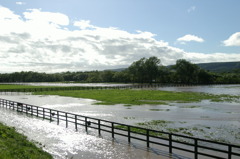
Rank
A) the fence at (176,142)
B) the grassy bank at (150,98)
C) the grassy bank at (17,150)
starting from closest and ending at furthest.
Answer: the grassy bank at (17,150)
the fence at (176,142)
the grassy bank at (150,98)

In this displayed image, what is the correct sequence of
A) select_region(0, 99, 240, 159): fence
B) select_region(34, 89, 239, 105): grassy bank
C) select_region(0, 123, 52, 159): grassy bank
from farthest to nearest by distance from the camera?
select_region(34, 89, 239, 105): grassy bank < select_region(0, 99, 240, 159): fence < select_region(0, 123, 52, 159): grassy bank

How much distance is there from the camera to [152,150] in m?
14.2

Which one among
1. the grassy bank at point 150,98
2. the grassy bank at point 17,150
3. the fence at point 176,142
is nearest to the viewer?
the grassy bank at point 17,150

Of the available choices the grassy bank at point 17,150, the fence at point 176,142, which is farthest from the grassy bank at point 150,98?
the grassy bank at point 17,150

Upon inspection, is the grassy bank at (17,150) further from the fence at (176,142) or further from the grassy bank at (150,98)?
the grassy bank at (150,98)

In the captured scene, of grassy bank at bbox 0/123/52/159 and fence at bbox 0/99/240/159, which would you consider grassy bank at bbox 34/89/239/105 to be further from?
grassy bank at bbox 0/123/52/159

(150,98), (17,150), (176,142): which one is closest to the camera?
→ (17,150)

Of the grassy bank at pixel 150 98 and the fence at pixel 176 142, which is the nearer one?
the fence at pixel 176 142

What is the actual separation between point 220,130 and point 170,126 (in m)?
4.33

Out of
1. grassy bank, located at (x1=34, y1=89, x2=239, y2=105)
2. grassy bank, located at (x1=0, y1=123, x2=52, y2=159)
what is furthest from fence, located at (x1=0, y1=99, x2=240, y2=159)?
grassy bank, located at (x1=34, y1=89, x2=239, y2=105)

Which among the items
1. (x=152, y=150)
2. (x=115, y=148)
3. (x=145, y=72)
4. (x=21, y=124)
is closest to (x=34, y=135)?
(x=21, y=124)

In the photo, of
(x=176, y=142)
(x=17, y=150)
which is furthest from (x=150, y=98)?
(x=17, y=150)

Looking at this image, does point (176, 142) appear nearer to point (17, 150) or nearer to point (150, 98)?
point (17, 150)

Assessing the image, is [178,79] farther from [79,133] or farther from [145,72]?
[79,133]
